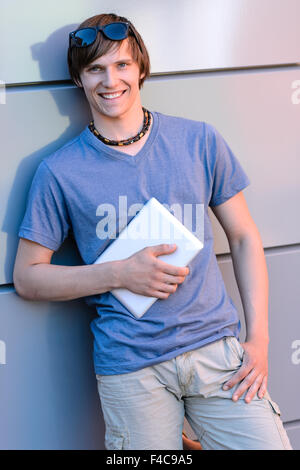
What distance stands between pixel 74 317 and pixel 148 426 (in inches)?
18.6

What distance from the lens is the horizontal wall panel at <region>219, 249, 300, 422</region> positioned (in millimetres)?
2090

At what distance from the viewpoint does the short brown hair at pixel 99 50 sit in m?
1.59

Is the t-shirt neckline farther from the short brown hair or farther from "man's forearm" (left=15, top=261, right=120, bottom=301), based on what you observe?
"man's forearm" (left=15, top=261, right=120, bottom=301)

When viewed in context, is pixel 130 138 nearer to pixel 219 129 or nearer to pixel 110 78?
pixel 110 78

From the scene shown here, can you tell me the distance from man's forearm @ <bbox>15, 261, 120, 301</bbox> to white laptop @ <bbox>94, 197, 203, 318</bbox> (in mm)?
41

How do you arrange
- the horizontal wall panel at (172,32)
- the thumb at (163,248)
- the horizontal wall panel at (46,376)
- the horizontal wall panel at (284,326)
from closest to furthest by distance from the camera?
the thumb at (163,248) → the horizontal wall panel at (172,32) → the horizontal wall panel at (46,376) → the horizontal wall panel at (284,326)

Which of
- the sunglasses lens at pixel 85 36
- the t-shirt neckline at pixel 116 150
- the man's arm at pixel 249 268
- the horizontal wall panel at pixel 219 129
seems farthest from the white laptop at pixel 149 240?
the sunglasses lens at pixel 85 36

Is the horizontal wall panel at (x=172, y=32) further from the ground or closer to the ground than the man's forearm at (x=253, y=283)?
further from the ground

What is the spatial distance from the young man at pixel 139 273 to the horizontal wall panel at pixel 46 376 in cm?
17

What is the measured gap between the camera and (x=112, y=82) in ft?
5.22

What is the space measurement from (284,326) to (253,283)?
1.49ft

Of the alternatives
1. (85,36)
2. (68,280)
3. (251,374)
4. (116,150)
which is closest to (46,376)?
(68,280)

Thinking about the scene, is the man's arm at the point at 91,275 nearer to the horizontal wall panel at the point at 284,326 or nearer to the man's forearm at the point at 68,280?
the man's forearm at the point at 68,280

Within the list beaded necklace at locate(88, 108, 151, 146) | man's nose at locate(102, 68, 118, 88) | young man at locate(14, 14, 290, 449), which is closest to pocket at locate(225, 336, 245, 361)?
young man at locate(14, 14, 290, 449)
